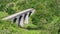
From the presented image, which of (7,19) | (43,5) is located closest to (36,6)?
(43,5)

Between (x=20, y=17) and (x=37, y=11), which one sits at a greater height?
(x=37, y=11)

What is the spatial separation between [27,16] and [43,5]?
85.3 inches

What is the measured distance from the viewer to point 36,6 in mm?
15250

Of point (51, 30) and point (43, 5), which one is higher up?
point (43, 5)

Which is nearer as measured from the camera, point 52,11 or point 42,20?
point 42,20

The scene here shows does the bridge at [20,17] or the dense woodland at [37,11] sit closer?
the bridge at [20,17]

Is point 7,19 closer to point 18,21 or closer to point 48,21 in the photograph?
point 18,21

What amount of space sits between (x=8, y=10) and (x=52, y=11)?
8.99ft

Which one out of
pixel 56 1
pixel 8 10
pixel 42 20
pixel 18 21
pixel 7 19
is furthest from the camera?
pixel 56 1

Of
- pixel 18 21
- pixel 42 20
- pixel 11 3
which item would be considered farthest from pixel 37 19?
pixel 11 3

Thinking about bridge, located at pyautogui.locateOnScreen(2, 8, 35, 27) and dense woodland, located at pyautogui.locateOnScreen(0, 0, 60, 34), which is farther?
dense woodland, located at pyautogui.locateOnScreen(0, 0, 60, 34)

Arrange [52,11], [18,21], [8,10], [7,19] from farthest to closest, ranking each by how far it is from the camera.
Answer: [52,11] < [8,10] < [18,21] < [7,19]

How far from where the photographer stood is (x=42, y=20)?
13.6 meters

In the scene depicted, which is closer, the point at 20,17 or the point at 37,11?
the point at 20,17
